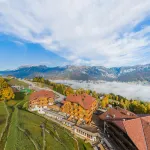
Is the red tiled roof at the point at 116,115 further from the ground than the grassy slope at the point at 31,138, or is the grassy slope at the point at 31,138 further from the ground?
the red tiled roof at the point at 116,115

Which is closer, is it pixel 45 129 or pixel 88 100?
pixel 45 129

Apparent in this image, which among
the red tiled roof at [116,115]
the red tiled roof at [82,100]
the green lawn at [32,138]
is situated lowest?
the green lawn at [32,138]

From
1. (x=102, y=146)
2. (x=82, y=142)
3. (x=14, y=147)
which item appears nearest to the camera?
(x=14, y=147)

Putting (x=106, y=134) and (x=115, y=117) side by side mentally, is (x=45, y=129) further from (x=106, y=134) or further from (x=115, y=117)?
(x=115, y=117)

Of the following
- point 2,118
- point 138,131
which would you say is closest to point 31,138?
point 2,118

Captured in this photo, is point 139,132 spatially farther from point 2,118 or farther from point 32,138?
point 2,118

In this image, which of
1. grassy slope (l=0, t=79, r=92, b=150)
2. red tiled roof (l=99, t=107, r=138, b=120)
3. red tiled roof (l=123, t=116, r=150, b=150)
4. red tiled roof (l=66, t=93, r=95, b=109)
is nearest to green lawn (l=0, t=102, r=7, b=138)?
grassy slope (l=0, t=79, r=92, b=150)

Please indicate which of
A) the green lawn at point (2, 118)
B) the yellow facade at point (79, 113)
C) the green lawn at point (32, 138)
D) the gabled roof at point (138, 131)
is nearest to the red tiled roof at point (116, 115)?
the yellow facade at point (79, 113)

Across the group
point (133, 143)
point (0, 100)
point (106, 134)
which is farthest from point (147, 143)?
point (0, 100)

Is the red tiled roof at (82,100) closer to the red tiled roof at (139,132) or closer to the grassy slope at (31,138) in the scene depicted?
the grassy slope at (31,138)

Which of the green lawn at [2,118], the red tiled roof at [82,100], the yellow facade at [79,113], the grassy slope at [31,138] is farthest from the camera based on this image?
the red tiled roof at [82,100]
